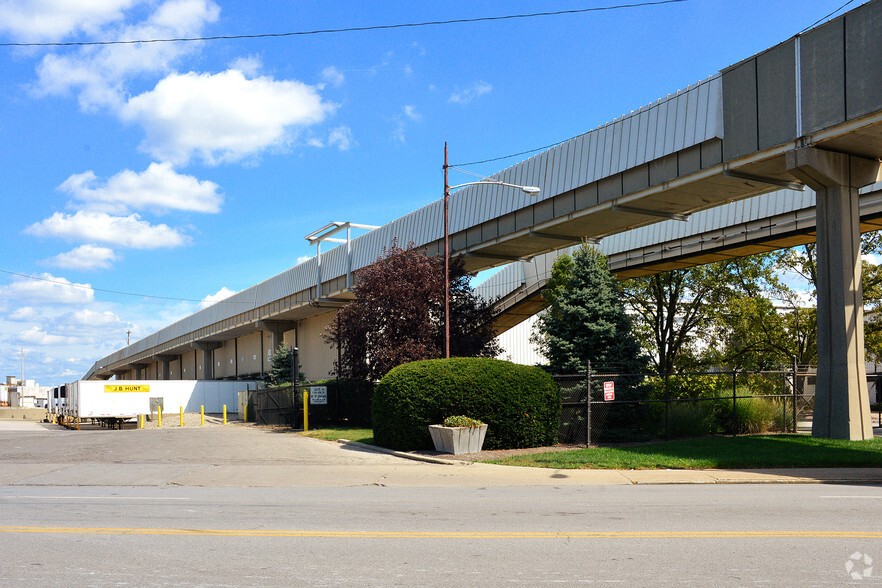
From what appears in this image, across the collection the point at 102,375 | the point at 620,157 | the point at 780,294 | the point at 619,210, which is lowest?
the point at 102,375

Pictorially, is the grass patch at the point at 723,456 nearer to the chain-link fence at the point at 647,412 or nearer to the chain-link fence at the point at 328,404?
the chain-link fence at the point at 647,412

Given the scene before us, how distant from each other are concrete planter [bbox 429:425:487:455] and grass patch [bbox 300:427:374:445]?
13.4 ft

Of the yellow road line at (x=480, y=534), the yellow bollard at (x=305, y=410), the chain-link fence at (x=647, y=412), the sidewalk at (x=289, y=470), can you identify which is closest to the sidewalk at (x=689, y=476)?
the sidewalk at (x=289, y=470)

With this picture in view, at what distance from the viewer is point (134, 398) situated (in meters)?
46.8

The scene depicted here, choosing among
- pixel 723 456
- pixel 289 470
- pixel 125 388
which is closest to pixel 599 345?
pixel 723 456

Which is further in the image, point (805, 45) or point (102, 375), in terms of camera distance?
point (102, 375)

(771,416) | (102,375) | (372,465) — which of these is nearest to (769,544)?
(372,465)

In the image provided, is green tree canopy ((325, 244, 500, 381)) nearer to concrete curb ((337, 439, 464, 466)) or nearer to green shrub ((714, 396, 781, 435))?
concrete curb ((337, 439, 464, 466))

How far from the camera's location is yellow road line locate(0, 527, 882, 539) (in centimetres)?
824

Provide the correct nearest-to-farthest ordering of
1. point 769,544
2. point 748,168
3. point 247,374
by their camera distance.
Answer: point 769,544 → point 748,168 → point 247,374

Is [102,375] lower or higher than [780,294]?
lower

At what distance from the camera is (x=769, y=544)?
7750mm

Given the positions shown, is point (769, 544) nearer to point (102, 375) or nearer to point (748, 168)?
point (748, 168)

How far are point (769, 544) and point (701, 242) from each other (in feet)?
76.1
